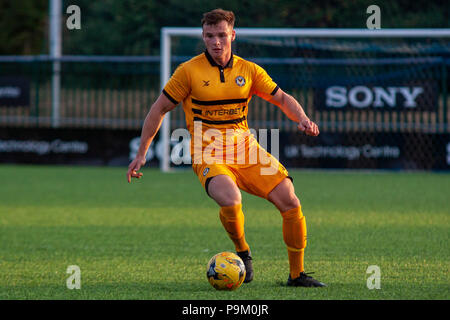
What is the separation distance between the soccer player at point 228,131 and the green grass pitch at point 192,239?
1.37 ft

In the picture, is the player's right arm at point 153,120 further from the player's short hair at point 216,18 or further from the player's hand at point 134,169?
the player's short hair at point 216,18

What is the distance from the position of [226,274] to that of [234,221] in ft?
1.50

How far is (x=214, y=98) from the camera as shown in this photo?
5.68 metres

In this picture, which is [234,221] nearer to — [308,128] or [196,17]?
[308,128]

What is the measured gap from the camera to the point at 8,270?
19.8 ft

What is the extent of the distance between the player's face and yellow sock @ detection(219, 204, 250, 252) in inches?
39.5

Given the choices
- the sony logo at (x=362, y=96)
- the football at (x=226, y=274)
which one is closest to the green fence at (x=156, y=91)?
the sony logo at (x=362, y=96)

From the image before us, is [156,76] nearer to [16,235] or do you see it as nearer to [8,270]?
[16,235]

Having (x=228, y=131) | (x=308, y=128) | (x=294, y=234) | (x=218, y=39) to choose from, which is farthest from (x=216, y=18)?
(x=294, y=234)

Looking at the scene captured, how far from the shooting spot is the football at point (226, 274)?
17.3 feet

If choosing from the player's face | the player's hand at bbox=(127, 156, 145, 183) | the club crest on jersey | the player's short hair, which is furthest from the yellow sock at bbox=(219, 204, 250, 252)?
the player's short hair

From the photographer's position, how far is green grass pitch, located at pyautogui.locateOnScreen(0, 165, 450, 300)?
5.34m

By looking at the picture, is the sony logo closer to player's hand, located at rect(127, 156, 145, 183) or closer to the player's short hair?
the player's short hair

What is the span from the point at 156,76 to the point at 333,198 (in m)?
8.40
